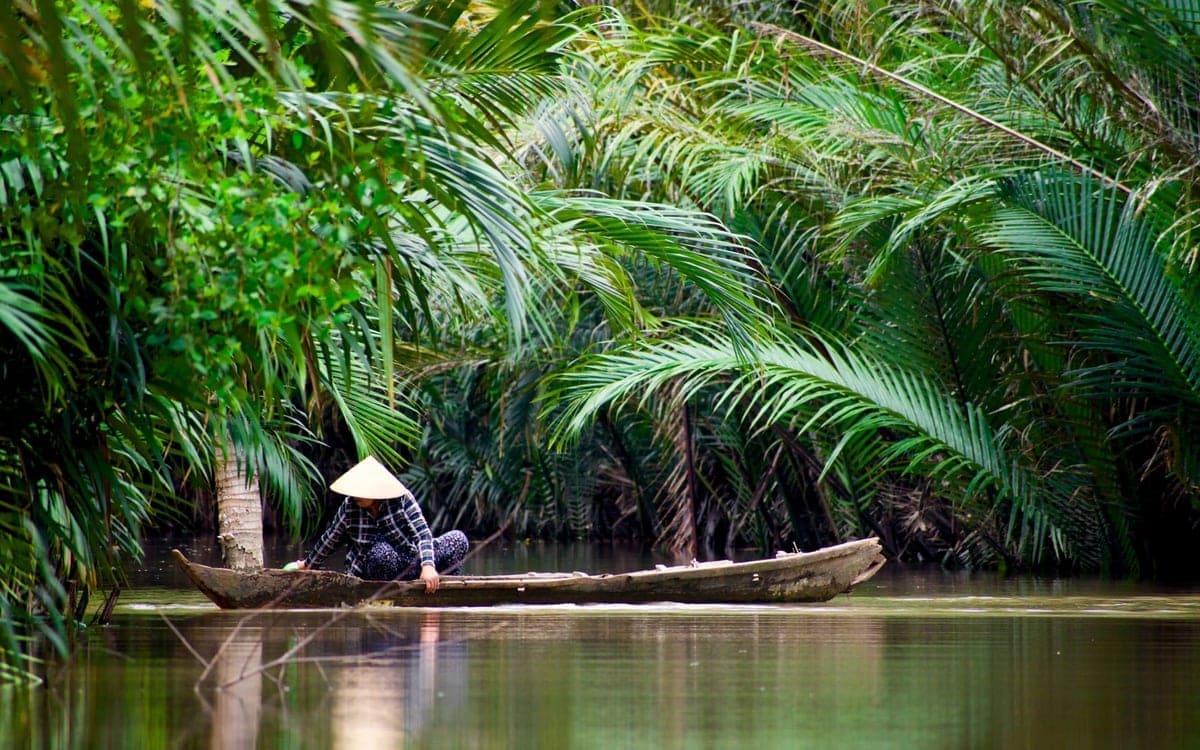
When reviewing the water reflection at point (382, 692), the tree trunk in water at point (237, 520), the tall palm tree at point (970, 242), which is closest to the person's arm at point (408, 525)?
the tree trunk in water at point (237, 520)

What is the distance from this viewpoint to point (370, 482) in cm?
1131

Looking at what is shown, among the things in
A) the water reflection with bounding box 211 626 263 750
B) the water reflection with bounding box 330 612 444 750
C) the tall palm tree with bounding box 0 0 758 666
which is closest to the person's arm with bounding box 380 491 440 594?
the water reflection with bounding box 330 612 444 750

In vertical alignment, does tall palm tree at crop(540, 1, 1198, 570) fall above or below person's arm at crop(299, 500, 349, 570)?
above

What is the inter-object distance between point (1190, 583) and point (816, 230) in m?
4.47

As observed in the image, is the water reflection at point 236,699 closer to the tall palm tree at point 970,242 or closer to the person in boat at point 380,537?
the person in boat at point 380,537

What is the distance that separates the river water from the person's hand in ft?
0.87

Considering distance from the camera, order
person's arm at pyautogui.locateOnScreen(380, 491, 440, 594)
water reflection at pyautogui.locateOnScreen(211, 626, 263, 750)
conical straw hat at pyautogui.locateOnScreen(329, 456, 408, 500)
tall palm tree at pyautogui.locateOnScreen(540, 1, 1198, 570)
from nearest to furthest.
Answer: water reflection at pyautogui.locateOnScreen(211, 626, 263, 750) → conical straw hat at pyautogui.locateOnScreen(329, 456, 408, 500) → person's arm at pyautogui.locateOnScreen(380, 491, 440, 594) → tall palm tree at pyautogui.locateOnScreen(540, 1, 1198, 570)

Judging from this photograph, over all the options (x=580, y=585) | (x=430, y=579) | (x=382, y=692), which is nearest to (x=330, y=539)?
(x=430, y=579)

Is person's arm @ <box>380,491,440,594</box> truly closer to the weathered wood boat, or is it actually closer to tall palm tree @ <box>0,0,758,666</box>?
the weathered wood boat

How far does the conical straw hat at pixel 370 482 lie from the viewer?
1126cm

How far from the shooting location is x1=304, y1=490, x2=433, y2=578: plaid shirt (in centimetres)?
1179

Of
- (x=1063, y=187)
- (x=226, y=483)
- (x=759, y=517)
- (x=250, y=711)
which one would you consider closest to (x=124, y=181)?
(x=250, y=711)

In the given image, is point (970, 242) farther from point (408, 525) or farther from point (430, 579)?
point (430, 579)

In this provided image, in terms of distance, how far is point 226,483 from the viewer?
12.0 meters
